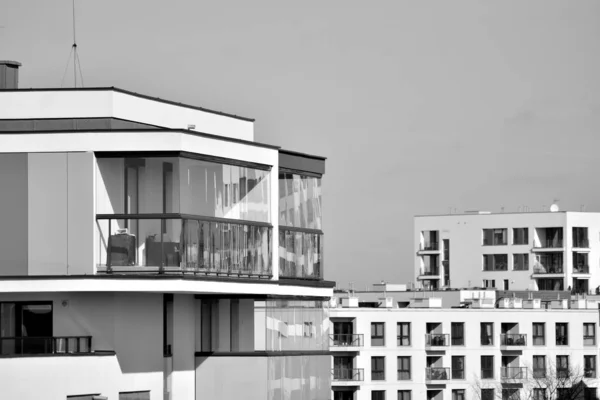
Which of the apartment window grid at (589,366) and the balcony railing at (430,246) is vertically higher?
the balcony railing at (430,246)

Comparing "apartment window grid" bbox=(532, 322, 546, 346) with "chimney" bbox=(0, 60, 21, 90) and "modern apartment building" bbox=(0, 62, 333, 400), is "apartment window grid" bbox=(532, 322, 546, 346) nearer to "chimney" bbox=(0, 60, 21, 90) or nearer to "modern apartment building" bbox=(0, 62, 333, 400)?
"modern apartment building" bbox=(0, 62, 333, 400)

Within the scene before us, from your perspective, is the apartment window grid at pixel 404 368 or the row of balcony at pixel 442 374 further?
the apartment window grid at pixel 404 368

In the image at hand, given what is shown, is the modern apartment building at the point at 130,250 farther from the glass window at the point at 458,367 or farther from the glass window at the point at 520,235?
the glass window at the point at 520,235

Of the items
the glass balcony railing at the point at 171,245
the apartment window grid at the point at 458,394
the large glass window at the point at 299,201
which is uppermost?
the large glass window at the point at 299,201

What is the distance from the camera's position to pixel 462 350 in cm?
11281

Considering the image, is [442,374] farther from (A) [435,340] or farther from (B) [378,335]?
(B) [378,335]

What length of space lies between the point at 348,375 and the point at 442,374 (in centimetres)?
791

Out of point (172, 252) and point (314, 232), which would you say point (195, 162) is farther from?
point (314, 232)

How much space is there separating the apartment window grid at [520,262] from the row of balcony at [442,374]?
34.0 m

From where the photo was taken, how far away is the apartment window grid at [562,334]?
116 m

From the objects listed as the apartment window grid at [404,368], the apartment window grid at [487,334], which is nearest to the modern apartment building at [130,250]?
the apartment window grid at [404,368]

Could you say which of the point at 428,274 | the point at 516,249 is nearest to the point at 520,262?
the point at 516,249

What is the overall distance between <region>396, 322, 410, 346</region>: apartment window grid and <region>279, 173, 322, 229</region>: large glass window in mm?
82606

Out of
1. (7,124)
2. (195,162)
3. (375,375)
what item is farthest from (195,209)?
(375,375)
